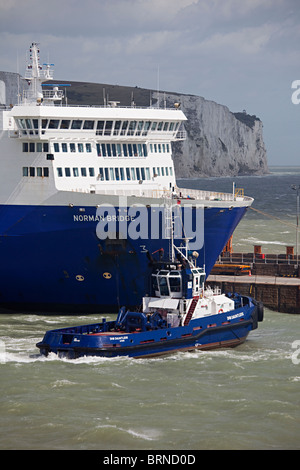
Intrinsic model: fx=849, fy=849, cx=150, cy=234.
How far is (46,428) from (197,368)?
7.76 meters

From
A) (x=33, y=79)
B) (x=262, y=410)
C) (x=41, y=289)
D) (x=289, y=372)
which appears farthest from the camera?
(x=33, y=79)

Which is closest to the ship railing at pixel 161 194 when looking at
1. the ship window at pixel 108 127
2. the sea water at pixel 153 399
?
the ship window at pixel 108 127

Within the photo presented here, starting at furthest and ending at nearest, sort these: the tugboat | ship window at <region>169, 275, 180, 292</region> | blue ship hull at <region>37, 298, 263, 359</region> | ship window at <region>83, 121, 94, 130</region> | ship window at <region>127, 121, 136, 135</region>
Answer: ship window at <region>127, 121, 136, 135</region>
ship window at <region>83, 121, 94, 130</region>
ship window at <region>169, 275, 180, 292</region>
the tugboat
blue ship hull at <region>37, 298, 263, 359</region>

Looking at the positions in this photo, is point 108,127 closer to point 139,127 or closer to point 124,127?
point 124,127

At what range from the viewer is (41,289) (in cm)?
3944

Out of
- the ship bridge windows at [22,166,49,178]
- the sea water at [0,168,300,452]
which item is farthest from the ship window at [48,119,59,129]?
the sea water at [0,168,300,452]

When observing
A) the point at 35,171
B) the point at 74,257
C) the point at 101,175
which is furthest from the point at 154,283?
the point at 35,171

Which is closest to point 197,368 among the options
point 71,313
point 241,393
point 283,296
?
point 241,393

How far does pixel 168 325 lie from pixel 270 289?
12235mm

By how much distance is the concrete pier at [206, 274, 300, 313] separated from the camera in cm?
4309

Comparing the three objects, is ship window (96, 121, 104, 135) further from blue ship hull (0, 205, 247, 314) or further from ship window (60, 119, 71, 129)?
blue ship hull (0, 205, 247, 314)

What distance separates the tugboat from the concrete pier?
24.2 feet

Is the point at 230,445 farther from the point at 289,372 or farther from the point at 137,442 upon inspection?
the point at 289,372

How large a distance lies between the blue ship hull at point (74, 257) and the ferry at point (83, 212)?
0.05 m
